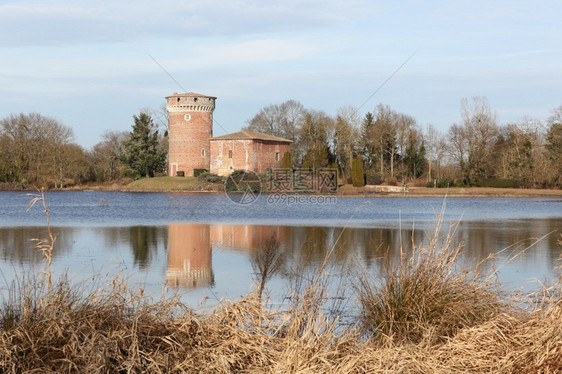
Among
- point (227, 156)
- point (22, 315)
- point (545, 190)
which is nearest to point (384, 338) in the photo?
point (22, 315)

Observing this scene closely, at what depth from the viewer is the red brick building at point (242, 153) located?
177 feet

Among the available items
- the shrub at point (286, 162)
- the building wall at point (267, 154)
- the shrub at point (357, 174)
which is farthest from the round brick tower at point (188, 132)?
the shrub at point (357, 174)

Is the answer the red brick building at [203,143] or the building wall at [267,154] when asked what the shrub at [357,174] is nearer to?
the building wall at [267,154]

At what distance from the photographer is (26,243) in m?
13.3

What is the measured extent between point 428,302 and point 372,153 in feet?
174

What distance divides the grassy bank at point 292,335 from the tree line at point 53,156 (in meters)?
46.7

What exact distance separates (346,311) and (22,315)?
3218 mm

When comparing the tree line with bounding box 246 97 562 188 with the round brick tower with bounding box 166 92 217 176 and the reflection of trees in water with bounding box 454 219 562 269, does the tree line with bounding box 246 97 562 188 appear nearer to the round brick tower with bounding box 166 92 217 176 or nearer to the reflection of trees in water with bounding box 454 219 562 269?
the round brick tower with bounding box 166 92 217 176

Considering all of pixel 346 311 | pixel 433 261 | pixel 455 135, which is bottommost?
pixel 346 311

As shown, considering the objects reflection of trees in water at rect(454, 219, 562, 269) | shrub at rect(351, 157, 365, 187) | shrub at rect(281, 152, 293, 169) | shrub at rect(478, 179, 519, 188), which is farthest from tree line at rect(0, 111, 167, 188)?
reflection of trees in water at rect(454, 219, 562, 269)

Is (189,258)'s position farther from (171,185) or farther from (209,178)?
(171,185)

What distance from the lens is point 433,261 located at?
5766 millimetres

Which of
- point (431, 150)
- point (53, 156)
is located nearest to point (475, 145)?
point (431, 150)

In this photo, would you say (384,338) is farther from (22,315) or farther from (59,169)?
(59,169)
